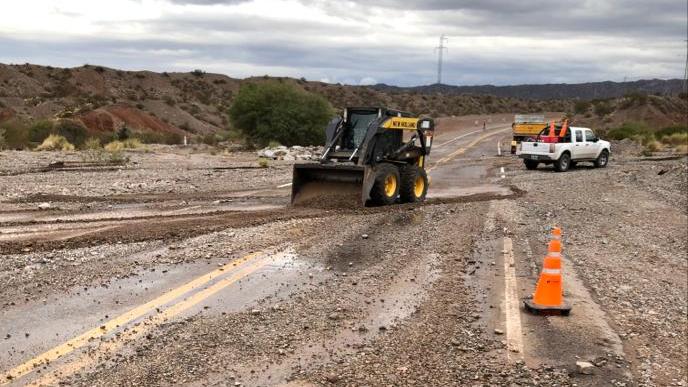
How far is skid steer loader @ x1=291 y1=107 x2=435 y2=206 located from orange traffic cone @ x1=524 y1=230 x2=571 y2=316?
271 inches

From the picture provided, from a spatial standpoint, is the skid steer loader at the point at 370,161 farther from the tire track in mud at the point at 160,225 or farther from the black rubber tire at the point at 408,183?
the tire track in mud at the point at 160,225

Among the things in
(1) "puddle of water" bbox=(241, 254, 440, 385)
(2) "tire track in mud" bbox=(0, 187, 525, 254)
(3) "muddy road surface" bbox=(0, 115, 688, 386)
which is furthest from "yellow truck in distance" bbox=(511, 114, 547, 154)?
(1) "puddle of water" bbox=(241, 254, 440, 385)

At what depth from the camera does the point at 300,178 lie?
15531 mm

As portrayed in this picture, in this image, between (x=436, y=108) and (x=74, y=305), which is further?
(x=436, y=108)

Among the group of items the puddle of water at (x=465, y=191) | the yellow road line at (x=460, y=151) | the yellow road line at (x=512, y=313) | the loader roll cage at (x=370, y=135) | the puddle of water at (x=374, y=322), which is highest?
the loader roll cage at (x=370, y=135)

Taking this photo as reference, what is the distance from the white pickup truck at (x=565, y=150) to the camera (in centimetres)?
2791

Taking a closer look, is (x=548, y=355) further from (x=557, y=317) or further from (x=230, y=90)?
(x=230, y=90)

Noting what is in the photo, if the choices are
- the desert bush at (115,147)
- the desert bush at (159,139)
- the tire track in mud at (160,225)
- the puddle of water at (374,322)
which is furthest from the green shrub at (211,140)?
the puddle of water at (374,322)

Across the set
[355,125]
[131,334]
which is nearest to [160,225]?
[355,125]

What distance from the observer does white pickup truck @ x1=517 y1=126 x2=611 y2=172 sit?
27.9 m

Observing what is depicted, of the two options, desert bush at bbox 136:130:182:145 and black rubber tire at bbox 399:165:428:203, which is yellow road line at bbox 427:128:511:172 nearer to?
black rubber tire at bbox 399:165:428:203

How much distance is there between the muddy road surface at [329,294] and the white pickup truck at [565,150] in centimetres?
1114

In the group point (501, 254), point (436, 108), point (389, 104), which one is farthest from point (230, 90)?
point (501, 254)

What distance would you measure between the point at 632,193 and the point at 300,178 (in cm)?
1118
